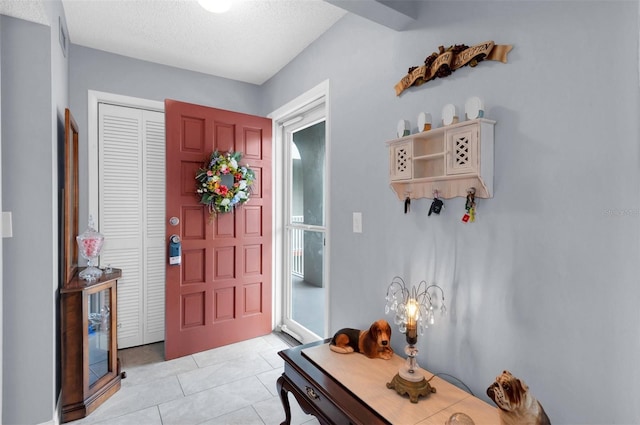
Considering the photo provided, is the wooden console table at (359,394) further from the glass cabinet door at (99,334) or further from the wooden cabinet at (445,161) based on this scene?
the glass cabinet door at (99,334)

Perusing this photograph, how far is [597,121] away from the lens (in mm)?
1047

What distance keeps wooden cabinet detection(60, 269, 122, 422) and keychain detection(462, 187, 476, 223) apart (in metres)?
2.18

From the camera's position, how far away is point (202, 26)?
2.35m

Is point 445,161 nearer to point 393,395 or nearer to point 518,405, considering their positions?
point 518,405

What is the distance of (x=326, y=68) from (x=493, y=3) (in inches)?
50.1

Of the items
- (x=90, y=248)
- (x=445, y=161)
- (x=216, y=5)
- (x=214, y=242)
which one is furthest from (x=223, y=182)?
(x=445, y=161)

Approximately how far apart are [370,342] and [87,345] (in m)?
1.75

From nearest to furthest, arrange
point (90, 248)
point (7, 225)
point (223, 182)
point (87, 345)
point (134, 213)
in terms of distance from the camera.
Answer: point (7, 225) < point (87, 345) < point (90, 248) < point (223, 182) < point (134, 213)

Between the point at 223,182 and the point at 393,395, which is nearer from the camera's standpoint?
the point at 393,395

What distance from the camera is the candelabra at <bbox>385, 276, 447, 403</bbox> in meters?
1.32

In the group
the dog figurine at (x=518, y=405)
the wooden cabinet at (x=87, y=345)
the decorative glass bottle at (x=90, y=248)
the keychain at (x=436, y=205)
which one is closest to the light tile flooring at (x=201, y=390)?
the wooden cabinet at (x=87, y=345)

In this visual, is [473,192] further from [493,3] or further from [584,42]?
[493,3]

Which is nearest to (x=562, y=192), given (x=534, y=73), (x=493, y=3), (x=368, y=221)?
(x=534, y=73)

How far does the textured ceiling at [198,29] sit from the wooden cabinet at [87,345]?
5.12 feet
